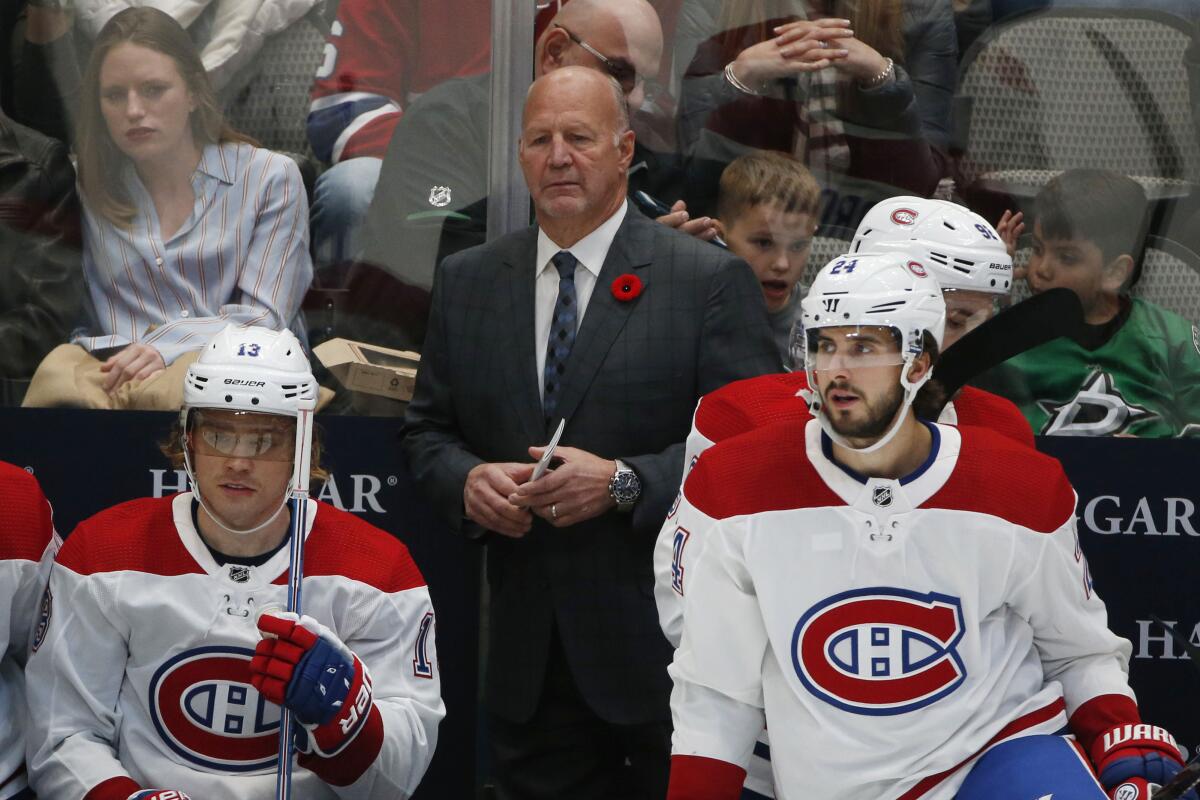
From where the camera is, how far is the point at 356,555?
3.44 meters

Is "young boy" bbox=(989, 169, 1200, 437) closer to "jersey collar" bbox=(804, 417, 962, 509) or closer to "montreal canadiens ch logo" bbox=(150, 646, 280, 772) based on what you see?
"jersey collar" bbox=(804, 417, 962, 509)

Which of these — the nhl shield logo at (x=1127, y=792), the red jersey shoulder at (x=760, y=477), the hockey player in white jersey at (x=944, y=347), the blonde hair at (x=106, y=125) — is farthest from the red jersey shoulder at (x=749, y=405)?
the blonde hair at (x=106, y=125)

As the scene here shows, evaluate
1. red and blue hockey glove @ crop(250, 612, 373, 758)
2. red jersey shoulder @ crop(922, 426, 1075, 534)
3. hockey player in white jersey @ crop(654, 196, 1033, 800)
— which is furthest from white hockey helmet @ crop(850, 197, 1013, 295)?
red and blue hockey glove @ crop(250, 612, 373, 758)

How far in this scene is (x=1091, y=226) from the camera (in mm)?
4594

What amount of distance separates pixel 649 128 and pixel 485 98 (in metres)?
0.42

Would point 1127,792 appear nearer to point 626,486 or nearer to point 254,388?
point 626,486

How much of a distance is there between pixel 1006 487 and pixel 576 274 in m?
1.30

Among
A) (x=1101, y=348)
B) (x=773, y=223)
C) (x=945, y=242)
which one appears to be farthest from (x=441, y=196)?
(x=1101, y=348)

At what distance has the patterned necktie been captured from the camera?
4008 millimetres

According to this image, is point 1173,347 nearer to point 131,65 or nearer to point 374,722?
point 374,722

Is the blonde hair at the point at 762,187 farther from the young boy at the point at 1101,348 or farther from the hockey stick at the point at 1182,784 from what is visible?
the hockey stick at the point at 1182,784

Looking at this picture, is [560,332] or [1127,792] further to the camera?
[560,332]

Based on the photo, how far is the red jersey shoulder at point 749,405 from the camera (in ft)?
11.7

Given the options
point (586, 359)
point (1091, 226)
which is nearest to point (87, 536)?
point (586, 359)
